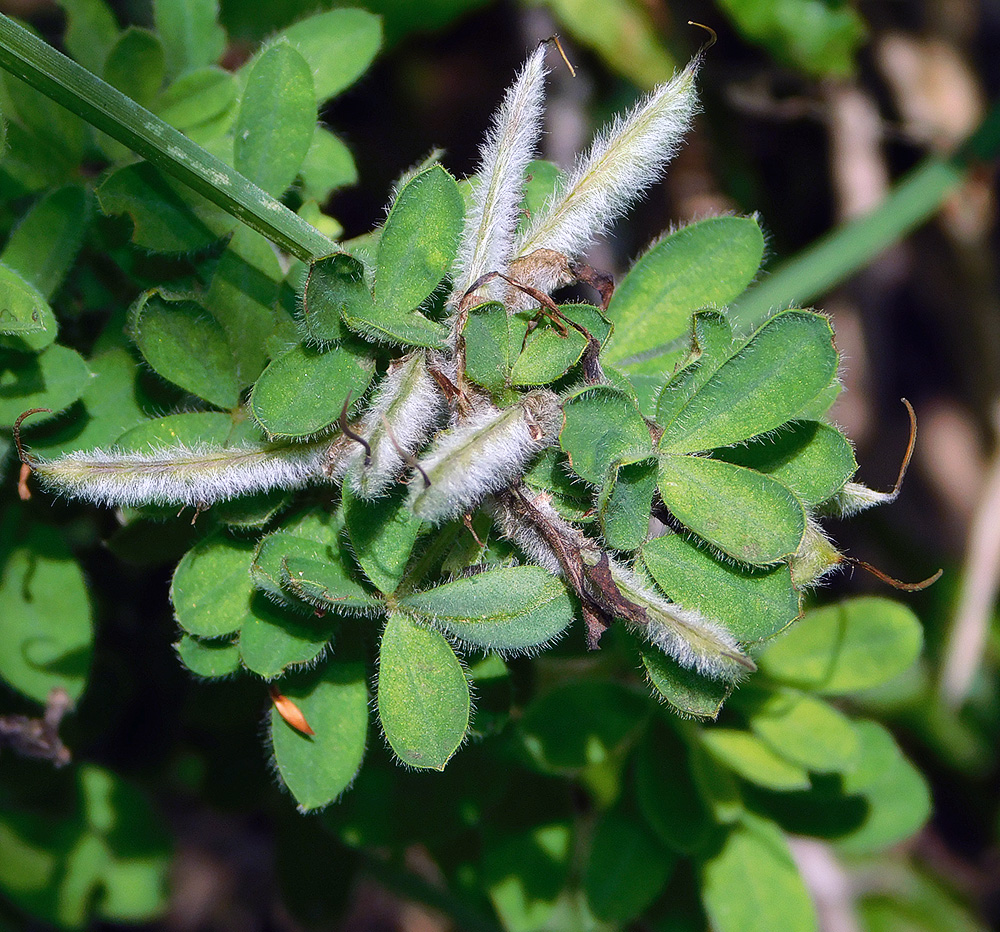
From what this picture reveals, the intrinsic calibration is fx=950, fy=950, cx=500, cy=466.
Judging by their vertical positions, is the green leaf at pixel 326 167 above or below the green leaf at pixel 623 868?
above

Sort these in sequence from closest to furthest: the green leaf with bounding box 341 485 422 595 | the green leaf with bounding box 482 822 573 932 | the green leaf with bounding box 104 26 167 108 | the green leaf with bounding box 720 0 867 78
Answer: the green leaf with bounding box 341 485 422 595 → the green leaf with bounding box 104 26 167 108 → the green leaf with bounding box 482 822 573 932 → the green leaf with bounding box 720 0 867 78

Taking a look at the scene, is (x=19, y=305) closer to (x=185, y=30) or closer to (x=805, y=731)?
(x=185, y=30)

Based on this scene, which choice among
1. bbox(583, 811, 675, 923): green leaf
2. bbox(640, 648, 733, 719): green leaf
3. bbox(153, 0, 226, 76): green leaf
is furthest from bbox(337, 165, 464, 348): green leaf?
bbox(583, 811, 675, 923): green leaf

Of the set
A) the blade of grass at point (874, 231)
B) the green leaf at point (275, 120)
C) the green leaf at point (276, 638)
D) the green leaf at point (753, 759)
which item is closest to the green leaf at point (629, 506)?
the green leaf at point (276, 638)

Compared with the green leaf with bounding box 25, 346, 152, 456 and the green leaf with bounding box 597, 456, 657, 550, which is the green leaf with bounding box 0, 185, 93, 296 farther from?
the green leaf with bounding box 597, 456, 657, 550

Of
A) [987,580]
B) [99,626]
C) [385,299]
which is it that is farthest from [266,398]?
[987,580]

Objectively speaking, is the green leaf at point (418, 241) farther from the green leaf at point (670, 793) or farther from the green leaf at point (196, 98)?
the green leaf at point (670, 793)

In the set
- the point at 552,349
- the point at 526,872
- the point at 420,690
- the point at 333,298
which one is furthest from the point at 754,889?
the point at 333,298
